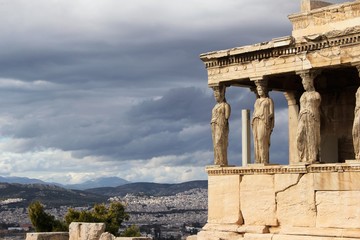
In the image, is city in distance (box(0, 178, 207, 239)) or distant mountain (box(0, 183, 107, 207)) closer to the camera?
city in distance (box(0, 178, 207, 239))

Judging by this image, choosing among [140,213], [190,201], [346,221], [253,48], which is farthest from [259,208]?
[190,201]

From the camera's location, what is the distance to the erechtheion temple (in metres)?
16.2

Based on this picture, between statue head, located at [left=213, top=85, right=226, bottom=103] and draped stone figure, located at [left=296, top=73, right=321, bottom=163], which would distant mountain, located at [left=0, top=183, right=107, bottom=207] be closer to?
statue head, located at [left=213, top=85, right=226, bottom=103]

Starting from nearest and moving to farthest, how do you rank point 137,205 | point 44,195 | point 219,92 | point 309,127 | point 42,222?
point 309,127, point 219,92, point 42,222, point 44,195, point 137,205

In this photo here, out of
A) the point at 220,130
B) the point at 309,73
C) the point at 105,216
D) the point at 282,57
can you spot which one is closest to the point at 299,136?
the point at 309,73

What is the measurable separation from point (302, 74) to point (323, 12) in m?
1.87

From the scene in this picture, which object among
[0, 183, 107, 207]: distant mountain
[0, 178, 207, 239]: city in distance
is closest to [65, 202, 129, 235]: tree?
[0, 178, 207, 239]: city in distance

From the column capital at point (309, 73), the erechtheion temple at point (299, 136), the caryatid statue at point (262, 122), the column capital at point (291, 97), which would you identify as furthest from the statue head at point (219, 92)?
the column capital at point (309, 73)

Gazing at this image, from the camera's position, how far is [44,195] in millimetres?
109188

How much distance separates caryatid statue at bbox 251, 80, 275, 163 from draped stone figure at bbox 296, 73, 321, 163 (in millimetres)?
921

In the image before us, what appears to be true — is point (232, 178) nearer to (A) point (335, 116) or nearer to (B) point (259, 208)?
(B) point (259, 208)

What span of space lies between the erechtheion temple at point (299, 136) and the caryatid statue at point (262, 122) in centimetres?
2

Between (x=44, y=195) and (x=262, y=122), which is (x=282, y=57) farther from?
(x=44, y=195)

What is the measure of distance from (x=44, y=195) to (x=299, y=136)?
94.8 metres
